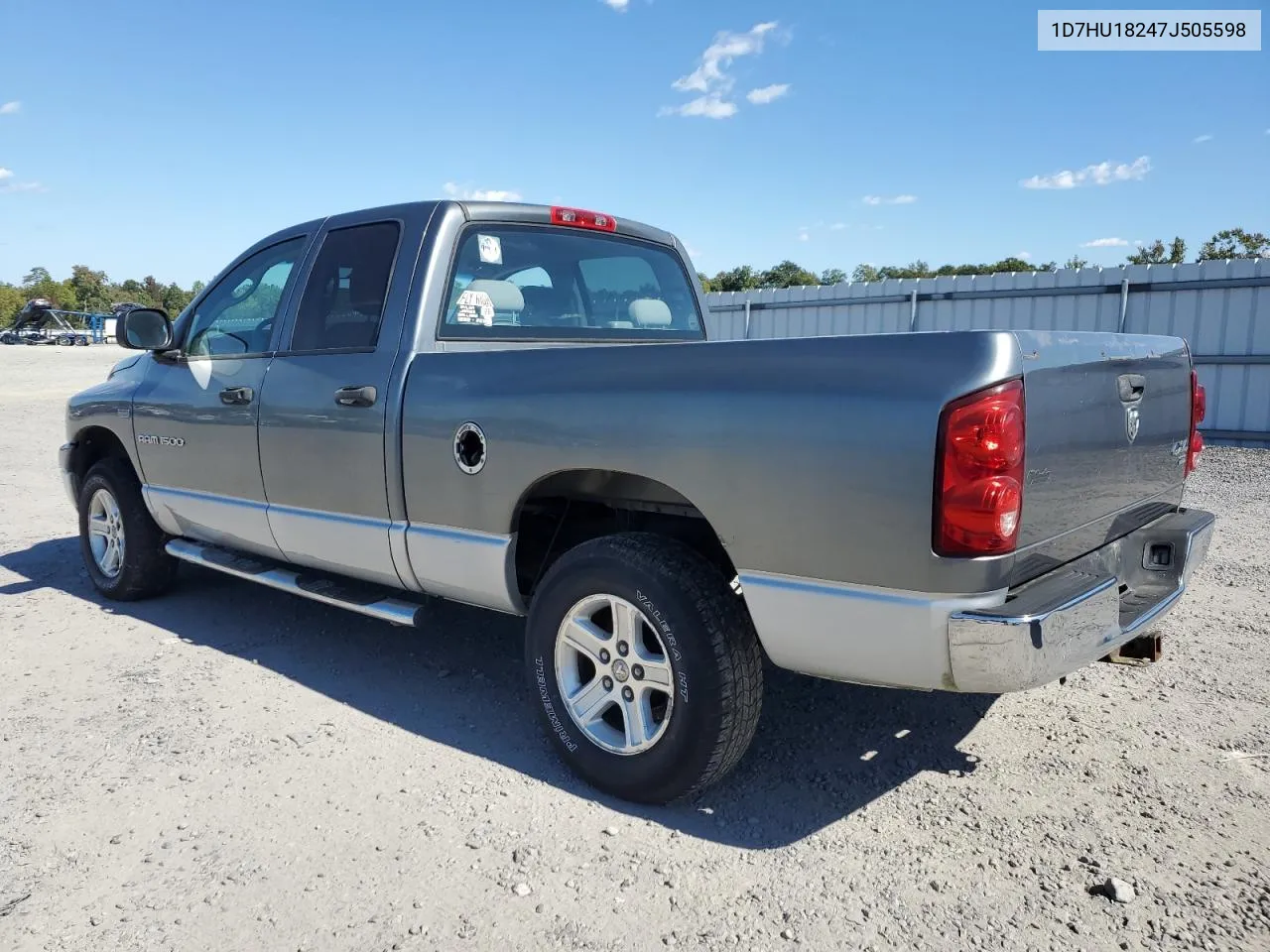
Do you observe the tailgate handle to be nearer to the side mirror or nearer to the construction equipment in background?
the side mirror

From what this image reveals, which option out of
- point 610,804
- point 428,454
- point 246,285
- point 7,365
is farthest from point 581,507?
point 7,365

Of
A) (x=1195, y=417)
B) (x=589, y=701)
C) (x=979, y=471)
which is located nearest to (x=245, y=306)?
(x=589, y=701)

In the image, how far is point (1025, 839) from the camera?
2.71 m

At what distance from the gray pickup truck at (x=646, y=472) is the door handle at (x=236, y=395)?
0.01 metres

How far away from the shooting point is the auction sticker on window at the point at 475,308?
3.80 meters

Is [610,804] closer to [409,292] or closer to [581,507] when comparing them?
[581,507]

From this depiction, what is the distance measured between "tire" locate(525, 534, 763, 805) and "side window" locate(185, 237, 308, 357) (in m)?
2.23

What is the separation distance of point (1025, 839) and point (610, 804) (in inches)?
50.0

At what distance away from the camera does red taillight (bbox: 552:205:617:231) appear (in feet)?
14.0

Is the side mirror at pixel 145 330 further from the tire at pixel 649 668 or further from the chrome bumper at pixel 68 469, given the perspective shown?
the tire at pixel 649 668

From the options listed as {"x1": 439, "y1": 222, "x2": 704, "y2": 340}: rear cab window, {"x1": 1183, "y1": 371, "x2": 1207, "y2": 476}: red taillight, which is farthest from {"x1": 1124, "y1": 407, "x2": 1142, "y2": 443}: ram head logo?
{"x1": 439, "y1": 222, "x2": 704, "y2": 340}: rear cab window

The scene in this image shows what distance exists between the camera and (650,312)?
15.2 feet

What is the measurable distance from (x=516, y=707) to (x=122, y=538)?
291 centimetres

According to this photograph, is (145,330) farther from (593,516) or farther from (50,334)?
(50,334)
